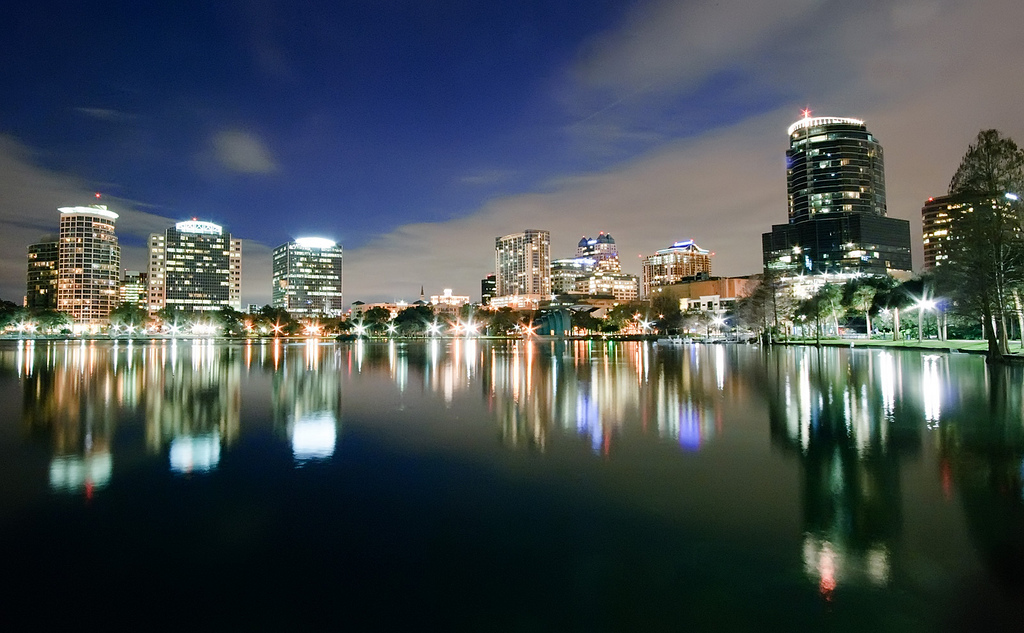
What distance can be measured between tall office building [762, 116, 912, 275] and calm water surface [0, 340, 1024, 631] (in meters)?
192

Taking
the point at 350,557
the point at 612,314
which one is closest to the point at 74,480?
the point at 350,557

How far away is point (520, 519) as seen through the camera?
6.93 meters

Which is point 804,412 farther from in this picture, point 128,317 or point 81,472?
point 128,317

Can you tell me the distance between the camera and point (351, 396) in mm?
19719

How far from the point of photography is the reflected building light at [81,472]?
332 inches

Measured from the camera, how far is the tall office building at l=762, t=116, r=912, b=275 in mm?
185875

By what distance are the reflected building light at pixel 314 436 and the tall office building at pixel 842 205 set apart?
19202 centimetres

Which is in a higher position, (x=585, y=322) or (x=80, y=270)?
(x=80, y=270)

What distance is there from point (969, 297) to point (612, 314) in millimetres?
117253

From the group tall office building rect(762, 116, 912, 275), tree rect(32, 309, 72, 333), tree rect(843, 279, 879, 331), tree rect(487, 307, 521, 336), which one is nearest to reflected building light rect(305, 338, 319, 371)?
tree rect(843, 279, 879, 331)

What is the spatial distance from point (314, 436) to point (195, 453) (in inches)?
93.4

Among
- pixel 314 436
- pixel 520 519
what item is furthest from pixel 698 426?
pixel 314 436

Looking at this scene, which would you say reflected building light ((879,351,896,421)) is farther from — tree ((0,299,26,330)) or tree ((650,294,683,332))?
tree ((0,299,26,330))

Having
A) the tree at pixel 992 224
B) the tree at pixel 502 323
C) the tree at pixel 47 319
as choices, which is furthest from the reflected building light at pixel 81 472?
the tree at pixel 47 319
